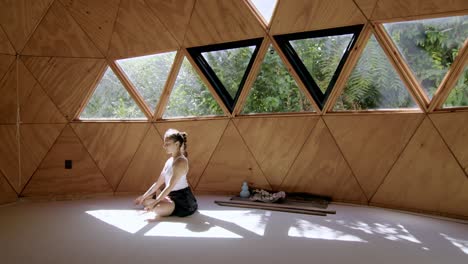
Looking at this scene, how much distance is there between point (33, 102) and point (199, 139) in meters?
3.54

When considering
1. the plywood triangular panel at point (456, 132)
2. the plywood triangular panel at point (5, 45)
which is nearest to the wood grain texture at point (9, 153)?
the plywood triangular panel at point (5, 45)

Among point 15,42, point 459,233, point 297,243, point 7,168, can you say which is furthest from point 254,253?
point 15,42

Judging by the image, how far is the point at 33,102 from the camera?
7719mm

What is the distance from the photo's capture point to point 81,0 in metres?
7.78

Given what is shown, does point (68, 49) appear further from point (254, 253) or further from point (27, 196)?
point (254, 253)

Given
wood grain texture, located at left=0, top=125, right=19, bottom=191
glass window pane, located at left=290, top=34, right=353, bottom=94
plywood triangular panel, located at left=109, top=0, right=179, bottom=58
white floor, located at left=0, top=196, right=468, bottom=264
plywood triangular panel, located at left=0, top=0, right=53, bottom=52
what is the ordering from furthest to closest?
1. plywood triangular panel, located at left=109, top=0, right=179, bottom=58
2. wood grain texture, located at left=0, top=125, right=19, bottom=191
3. plywood triangular panel, located at left=0, top=0, right=53, bottom=52
4. glass window pane, located at left=290, top=34, right=353, bottom=94
5. white floor, located at left=0, top=196, right=468, bottom=264

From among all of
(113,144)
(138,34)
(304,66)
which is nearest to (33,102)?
(113,144)

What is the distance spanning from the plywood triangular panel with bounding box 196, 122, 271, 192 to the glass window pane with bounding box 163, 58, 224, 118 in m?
0.67

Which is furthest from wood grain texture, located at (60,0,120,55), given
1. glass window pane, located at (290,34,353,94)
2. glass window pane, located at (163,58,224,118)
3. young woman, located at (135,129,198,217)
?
glass window pane, located at (290,34,353,94)

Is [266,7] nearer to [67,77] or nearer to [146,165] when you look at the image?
[146,165]

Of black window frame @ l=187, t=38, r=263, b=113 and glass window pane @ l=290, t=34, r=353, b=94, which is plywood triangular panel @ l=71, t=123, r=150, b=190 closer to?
black window frame @ l=187, t=38, r=263, b=113

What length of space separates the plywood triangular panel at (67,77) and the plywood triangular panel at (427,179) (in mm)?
6351

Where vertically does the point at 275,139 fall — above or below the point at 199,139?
below

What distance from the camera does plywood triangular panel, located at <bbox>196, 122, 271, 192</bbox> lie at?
25.6 feet
